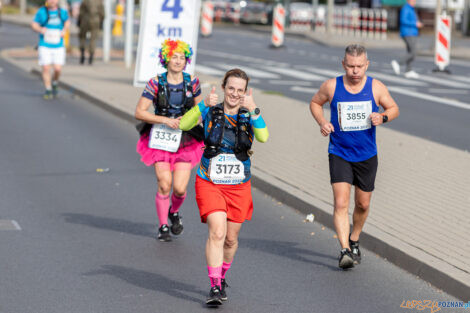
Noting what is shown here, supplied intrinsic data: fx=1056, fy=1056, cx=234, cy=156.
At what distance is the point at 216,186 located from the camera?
680cm

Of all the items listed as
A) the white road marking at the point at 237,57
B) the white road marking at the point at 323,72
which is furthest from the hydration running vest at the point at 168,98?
the white road marking at the point at 237,57

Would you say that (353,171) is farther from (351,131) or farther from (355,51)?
(355,51)

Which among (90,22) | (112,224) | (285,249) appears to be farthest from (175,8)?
(285,249)

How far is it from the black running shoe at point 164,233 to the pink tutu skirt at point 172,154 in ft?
1.65

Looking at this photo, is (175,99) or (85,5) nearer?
(175,99)

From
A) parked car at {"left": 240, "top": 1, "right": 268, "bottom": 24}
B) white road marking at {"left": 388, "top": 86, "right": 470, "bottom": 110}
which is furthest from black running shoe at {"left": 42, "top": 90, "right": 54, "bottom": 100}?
parked car at {"left": 240, "top": 1, "right": 268, "bottom": 24}

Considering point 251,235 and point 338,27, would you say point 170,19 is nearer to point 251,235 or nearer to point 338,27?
point 251,235

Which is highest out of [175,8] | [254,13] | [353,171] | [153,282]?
[175,8]

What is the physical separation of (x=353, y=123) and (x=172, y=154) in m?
1.69

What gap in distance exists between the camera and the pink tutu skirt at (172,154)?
8.65 meters

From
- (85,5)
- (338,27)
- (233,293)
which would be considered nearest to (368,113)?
(233,293)

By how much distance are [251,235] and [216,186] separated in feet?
7.35

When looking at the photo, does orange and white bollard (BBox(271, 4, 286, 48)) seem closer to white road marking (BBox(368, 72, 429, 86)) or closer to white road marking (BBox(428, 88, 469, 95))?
Answer: white road marking (BBox(368, 72, 429, 86))

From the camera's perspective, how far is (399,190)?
10438mm
